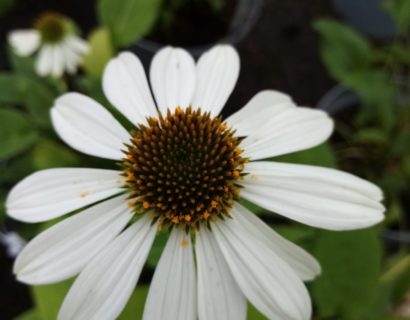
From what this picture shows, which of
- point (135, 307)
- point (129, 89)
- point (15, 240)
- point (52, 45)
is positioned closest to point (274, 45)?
point (52, 45)

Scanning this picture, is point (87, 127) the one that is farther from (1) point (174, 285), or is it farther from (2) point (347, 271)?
(2) point (347, 271)

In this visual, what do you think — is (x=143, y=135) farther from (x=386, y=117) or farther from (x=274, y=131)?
(x=386, y=117)

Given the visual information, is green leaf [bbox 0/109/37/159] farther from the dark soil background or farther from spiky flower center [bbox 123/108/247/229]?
the dark soil background

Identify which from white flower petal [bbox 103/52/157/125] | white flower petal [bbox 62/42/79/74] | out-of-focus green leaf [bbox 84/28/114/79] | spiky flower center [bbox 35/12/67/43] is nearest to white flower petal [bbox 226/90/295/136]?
white flower petal [bbox 103/52/157/125]

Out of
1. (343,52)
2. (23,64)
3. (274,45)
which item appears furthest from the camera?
(274,45)

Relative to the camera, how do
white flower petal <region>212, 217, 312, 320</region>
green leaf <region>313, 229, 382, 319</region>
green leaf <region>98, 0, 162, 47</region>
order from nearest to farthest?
white flower petal <region>212, 217, 312, 320</region>
green leaf <region>313, 229, 382, 319</region>
green leaf <region>98, 0, 162, 47</region>

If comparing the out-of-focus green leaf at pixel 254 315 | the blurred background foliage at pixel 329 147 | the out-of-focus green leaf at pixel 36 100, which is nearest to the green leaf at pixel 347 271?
the blurred background foliage at pixel 329 147

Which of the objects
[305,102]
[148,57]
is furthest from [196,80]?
[305,102]
